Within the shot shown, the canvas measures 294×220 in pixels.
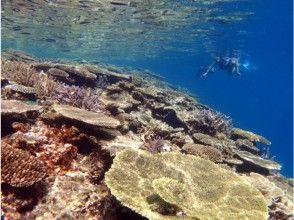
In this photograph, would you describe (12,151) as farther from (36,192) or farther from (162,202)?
(162,202)

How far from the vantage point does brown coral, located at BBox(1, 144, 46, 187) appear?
4.90m

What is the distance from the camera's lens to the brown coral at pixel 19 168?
490cm

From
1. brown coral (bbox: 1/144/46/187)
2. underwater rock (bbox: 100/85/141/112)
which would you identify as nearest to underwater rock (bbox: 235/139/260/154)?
underwater rock (bbox: 100/85/141/112)

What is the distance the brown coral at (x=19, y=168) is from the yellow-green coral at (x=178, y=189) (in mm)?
1128

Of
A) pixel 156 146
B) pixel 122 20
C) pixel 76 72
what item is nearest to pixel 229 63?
pixel 76 72

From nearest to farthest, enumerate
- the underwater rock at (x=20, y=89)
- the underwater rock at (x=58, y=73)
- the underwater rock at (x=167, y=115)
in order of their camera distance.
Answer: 1. the underwater rock at (x=20, y=89)
2. the underwater rock at (x=58, y=73)
3. the underwater rock at (x=167, y=115)

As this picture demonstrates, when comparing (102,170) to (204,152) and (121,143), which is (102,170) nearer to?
(121,143)

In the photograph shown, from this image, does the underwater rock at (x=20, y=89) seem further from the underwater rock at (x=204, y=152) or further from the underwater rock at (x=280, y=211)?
the underwater rock at (x=280, y=211)

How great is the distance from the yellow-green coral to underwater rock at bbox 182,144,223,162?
2.07 m

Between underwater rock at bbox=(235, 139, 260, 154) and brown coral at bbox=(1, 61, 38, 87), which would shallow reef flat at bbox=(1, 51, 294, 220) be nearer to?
brown coral at bbox=(1, 61, 38, 87)

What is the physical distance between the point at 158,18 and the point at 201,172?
Answer: 27.3m

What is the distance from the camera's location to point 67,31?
133 ft

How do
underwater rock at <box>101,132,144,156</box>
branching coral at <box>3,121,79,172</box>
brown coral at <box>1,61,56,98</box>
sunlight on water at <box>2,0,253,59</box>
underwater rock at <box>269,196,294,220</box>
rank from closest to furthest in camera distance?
1. branching coral at <box>3,121,79,172</box>
2. underwater rock at <box>101,132,144,156</box>
3. underwater rock at <box>269,196,294,220</box>
4. brown coral at <box>1,61,56,98</box>
5. sunlight on water at <box>2,0,253,59</box>

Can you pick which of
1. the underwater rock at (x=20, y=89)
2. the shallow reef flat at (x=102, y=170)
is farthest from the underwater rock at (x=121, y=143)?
the underwater rock at (x=20, y=89)
